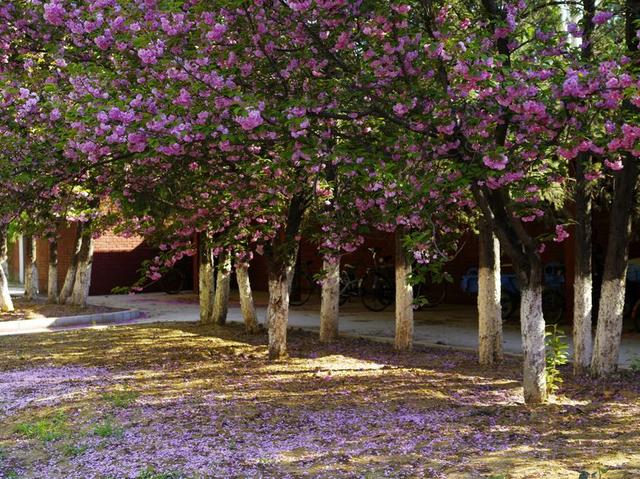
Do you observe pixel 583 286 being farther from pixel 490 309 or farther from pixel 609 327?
pixel 490 309

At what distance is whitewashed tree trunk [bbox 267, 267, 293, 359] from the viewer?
30.9ft

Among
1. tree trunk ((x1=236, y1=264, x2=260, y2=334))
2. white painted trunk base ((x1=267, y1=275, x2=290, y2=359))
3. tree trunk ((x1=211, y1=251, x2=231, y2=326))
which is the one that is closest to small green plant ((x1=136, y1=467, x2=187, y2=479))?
white painted trunk base ((x1=267, y1=275, x2=290, y2=359))

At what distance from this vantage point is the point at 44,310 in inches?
650

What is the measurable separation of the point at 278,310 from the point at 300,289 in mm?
10493

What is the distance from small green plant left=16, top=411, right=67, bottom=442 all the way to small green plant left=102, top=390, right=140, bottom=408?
54 cm

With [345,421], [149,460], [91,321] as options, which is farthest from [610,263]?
[91,321]

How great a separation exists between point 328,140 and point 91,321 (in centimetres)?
1053

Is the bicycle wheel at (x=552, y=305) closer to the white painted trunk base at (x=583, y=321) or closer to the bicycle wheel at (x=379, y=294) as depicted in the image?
the bicycle wheel at (x=379, y=294)

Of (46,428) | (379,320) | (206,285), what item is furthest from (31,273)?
(46,428)

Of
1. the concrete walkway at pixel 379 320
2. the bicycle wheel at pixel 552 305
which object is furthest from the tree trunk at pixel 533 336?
the bicycle wheel at pixel 552 305

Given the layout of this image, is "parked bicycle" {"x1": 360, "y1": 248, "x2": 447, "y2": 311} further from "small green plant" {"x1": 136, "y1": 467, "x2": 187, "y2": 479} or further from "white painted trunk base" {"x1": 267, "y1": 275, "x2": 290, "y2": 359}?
"small green plant" {"x1": 136, "y1": 467, "x2": 187, "y2": 479}

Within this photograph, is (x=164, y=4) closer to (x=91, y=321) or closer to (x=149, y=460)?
(x=149, y=460)

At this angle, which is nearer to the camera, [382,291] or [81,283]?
[382,291]

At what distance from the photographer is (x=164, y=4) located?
19.5 ft
